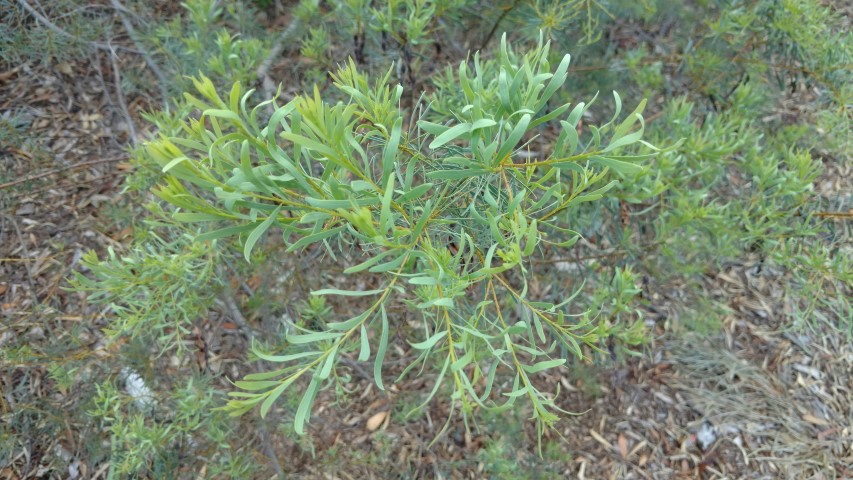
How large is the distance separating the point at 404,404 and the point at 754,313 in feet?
5.49

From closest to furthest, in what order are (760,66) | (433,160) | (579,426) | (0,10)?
1. (433,160)
2. (760,66)
3. (0,10)
4. (579,426)

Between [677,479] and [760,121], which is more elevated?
[760,121]

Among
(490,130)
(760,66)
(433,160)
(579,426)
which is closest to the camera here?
(490,130)

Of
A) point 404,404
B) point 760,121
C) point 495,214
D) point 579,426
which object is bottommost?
point 579,426

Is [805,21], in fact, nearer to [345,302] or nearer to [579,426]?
[579,426]

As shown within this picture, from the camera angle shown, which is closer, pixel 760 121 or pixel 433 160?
pixel 433 160

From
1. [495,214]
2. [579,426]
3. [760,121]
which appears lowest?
[579,426]

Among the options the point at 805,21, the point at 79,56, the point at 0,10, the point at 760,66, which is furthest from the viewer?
the point at 79,56

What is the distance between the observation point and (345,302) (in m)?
2.36

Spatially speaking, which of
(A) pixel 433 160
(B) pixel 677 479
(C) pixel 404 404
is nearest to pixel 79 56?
(C) pixel 404 404

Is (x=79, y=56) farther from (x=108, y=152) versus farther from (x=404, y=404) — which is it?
(x=404, y=404)

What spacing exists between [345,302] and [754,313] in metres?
1.86

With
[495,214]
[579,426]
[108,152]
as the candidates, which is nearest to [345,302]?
[579,426]

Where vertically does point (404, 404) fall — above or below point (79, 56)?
below
